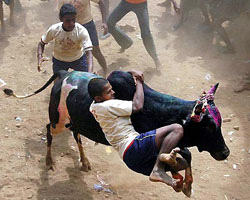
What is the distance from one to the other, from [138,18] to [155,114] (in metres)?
4.30

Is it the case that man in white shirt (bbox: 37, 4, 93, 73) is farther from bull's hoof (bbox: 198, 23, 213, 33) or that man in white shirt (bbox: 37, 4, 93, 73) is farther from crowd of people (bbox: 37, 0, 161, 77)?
bull's hoof (bbox: 198, 23, 213, 33)

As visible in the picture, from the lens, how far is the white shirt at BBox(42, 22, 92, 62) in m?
5.31

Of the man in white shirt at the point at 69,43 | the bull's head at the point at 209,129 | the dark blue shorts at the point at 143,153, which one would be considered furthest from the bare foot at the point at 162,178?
the man in white shirt at the point at 69,43

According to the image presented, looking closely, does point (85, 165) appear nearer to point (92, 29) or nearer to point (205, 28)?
point (92, 29)

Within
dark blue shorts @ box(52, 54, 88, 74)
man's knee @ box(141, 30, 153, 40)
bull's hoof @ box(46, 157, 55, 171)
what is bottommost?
bull's hoof @ box(46, 157, 55, 171)

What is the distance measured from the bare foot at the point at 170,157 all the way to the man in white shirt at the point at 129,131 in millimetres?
112

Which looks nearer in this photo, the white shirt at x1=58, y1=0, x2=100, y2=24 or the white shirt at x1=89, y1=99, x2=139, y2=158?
the white shirt at x1=89, y1=99, x2=139, y2=158

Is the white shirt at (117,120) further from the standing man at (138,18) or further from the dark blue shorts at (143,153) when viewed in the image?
the standing man at (138,18)

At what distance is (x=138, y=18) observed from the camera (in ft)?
24.9

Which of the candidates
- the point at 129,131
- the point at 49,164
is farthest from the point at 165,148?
the point at 49,164

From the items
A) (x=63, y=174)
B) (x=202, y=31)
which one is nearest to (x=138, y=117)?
(x=63, y=174)

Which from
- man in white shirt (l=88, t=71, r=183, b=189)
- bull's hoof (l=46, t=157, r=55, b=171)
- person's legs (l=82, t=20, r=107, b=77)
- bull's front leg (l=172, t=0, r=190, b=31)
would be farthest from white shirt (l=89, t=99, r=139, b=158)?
bull's front leg (l=172, t=0, r=190, b=31)

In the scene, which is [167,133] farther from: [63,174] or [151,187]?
[63,174]

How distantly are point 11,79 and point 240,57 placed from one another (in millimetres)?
4392
